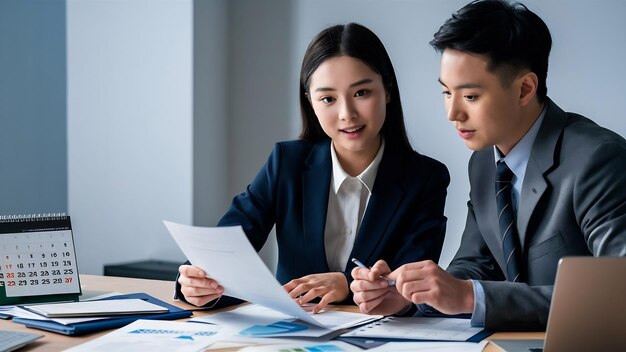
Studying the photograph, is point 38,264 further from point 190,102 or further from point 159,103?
point 159,103

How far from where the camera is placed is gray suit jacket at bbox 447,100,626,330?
4.81 ft

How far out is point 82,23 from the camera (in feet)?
14.5

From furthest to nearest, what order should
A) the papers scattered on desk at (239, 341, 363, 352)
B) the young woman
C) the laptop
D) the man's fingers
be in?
the young woman → the man's fingers → the papers scattered on desk at (239, 341, 363, 352) → the laptop

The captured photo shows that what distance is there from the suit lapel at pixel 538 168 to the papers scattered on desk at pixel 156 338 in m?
0.73

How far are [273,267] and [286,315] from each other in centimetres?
273

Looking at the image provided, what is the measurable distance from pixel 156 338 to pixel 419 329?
50 cm

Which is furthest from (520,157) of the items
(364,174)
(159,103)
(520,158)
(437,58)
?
(159,103)

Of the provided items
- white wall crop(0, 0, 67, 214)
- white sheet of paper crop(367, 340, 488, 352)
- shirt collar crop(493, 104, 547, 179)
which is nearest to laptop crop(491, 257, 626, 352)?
white sheet of paper crop(367, 340, 488, 352)

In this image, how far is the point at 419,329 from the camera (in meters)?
1.47

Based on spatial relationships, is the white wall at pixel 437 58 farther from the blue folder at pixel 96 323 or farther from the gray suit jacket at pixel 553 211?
the blue folder at pixel 96 323

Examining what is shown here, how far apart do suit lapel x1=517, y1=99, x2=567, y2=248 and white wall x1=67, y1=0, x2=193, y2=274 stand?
2.63 m

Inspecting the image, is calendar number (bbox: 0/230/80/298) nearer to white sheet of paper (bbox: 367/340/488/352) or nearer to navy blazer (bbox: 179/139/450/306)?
navy blazer (bbox: 179/139/450/306)

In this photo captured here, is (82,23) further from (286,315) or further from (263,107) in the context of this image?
(286,315)

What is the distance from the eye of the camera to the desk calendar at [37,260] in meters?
1.76
